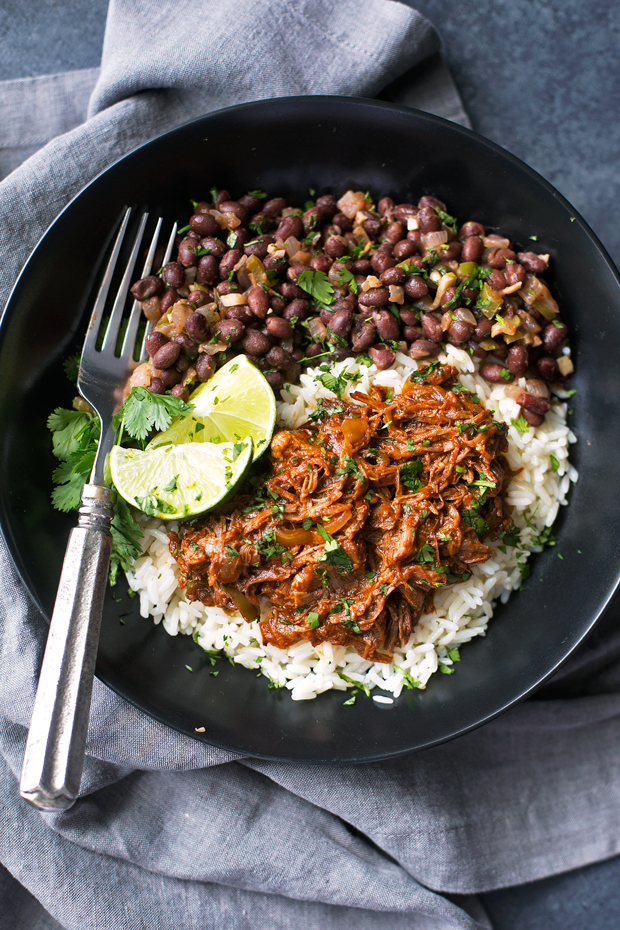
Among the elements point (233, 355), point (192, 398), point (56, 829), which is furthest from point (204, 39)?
point (56, 829)

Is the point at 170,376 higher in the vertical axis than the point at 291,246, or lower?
lower

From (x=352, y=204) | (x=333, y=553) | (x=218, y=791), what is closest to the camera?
(x=333, y=553)

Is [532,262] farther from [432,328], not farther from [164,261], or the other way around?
[164,261]

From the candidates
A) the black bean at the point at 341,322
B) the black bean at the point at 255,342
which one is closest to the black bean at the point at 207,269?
the black bean at the point at 255,342

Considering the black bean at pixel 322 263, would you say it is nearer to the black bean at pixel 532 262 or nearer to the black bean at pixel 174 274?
the black bean at pixel 174 274

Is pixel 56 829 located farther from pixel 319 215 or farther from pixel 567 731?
pixel 319 215

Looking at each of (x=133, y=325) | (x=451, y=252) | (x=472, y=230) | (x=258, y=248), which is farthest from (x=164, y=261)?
(x=472, y=230)
